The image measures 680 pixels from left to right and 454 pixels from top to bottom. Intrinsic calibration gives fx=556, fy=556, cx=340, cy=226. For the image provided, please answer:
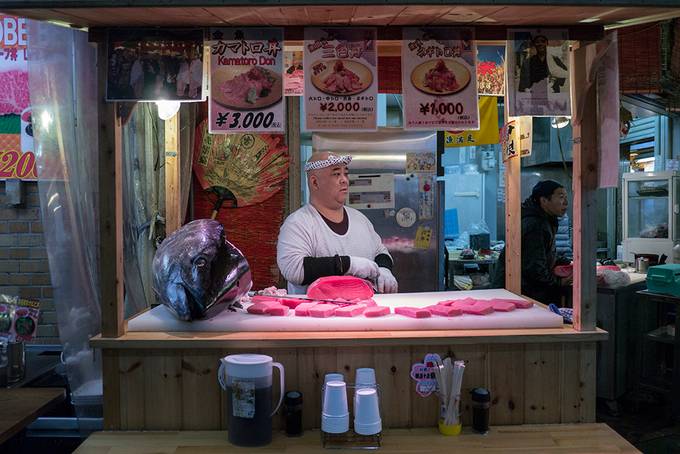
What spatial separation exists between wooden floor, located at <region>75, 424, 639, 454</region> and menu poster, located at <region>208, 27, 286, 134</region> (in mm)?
1336

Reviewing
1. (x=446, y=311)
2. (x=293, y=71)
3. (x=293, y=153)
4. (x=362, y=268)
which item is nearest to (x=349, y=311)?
(x=446, y=311)

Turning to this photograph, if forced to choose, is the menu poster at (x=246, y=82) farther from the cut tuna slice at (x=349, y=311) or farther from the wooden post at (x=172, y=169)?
the wooden post at (x=172, y=169)

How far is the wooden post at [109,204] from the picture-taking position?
2432mm

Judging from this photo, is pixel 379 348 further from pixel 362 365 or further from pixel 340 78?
pixel 340 78

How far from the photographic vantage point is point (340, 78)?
8.11 ft

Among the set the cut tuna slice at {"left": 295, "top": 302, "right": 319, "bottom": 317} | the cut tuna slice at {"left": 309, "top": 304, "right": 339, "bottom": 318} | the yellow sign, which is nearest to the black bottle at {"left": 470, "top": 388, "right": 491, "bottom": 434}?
the cut tuna slice at {"left": 309, "top": 304, "right": 339, "bottom": 318}

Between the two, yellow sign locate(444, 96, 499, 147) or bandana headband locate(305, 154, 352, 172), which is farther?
yellow sign locate(444, 96, 499, 147)

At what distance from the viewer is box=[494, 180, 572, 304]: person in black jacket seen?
15.2 ft

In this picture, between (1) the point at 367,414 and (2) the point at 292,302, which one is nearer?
(1) the point at 367,414

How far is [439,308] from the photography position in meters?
2.65

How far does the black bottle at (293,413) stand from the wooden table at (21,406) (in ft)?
3.75

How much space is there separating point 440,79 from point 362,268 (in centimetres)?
149

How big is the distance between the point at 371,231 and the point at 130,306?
5.78ft

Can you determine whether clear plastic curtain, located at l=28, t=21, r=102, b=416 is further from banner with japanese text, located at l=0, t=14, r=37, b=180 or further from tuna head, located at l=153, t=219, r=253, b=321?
banner with japanese text, located at l=0, t=14, r=37, b=180
